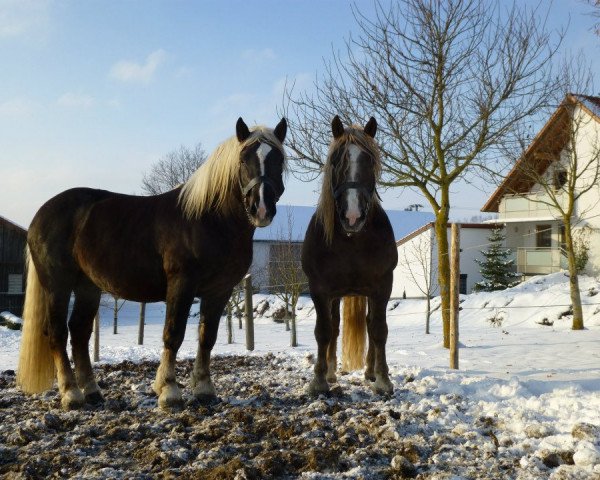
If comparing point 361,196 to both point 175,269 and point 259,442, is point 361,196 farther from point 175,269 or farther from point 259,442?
point 259,442

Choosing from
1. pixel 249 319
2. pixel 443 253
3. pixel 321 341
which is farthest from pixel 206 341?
pixel 443 253

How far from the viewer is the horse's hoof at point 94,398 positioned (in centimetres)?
475

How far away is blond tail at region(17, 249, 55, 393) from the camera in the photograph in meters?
4.95

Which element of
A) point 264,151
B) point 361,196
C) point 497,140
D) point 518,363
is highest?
point 497,140

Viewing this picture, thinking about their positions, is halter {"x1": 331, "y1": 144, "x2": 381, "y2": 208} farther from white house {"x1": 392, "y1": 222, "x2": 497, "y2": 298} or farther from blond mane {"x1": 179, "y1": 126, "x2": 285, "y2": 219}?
white house {"x1": 392, "y1": 222, "x2": 497, "y2": 298}

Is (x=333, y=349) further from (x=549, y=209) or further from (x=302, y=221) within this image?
(x=302, y=221)

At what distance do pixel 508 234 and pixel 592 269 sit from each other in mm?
5618

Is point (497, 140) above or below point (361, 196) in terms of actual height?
above

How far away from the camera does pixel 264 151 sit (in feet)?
13.6

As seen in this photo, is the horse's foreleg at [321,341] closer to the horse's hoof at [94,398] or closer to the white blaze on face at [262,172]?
the white blaze on face at [262,172]

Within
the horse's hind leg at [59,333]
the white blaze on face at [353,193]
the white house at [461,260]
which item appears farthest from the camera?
the white house at [461,260]

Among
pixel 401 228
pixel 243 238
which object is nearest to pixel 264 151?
pixel 243 238

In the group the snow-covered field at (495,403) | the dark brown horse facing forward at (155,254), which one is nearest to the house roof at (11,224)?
the snow-covered field at (495,403)

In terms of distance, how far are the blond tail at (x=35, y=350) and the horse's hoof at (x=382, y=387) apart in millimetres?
3189
